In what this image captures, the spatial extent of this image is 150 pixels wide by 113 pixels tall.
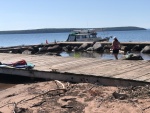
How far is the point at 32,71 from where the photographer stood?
12375 millimetres

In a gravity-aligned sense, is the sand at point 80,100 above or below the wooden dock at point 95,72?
below

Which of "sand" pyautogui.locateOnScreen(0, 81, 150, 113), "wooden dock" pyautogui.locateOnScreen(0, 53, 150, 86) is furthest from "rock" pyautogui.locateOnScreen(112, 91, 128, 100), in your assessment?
"wooden dock" pyautogui.locateOnScreen(0, 53, 150, 86)

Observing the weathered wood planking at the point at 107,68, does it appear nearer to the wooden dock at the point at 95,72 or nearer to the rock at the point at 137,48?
the wooden dock at the point at 95,72

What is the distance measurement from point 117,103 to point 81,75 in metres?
3.20

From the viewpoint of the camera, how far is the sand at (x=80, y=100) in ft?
24.5

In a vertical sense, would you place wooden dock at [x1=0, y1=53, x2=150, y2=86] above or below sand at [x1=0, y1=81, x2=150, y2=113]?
above

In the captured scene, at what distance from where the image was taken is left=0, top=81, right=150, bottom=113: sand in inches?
294

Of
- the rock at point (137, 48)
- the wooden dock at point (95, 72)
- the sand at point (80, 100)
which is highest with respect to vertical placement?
the wooden dock at point (95, 72)

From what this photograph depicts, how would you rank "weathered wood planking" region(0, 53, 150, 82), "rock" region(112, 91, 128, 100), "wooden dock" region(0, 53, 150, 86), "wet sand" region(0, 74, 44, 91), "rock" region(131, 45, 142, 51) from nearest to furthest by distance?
"rock" region(112, 91, 128, 100) < "wooden dock" region(0, 53, 150, 86) < "weathered wood planking" region(0, 53, 150, 82) < "wet sand" region(0, 74, 44, 91) < "rock" region(131, 45, 142, 51)

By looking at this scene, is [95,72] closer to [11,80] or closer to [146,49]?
[11,80]

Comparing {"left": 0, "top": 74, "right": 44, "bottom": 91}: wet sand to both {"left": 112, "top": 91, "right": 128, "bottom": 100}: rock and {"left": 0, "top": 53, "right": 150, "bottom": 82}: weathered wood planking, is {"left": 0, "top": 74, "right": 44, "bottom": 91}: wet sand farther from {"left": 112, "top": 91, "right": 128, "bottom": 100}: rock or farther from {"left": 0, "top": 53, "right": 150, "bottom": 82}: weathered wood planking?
{"left": 112, "top": 91, "right": 128, "bottom": 100}: rock

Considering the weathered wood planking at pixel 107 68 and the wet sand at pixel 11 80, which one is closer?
the weathered wood planking at pixel 107 68

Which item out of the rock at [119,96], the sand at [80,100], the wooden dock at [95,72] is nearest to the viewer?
the sand at [80,100]

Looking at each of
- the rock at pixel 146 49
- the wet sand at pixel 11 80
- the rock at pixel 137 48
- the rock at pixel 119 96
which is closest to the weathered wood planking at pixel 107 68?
the wet sand at pixel 11 80
